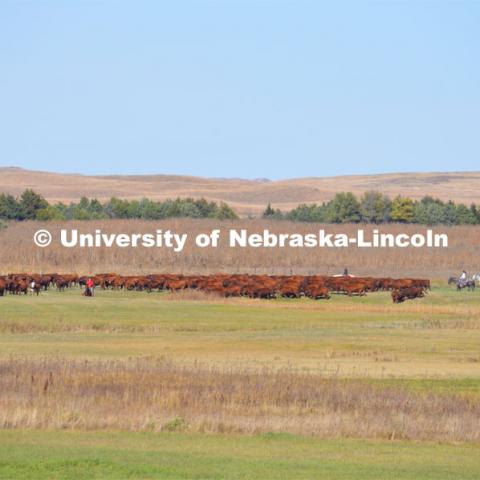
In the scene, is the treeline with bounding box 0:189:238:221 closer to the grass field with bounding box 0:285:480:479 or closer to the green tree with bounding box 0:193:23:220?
the green tree with bounding box 0:193:23:220

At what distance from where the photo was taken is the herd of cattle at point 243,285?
78000 millimetres

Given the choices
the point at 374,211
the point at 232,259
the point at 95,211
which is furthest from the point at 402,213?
the point at 232,259

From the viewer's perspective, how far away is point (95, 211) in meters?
162

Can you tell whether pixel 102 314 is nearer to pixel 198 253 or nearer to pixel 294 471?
pixel 294 471

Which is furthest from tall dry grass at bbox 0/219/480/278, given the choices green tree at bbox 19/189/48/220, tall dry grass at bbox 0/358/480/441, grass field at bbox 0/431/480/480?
grass field at bbox 0/431/480/480

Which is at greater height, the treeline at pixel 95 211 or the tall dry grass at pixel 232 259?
the treeline at pixel 95 211

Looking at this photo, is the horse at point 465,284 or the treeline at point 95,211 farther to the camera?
the treeline at point 95,211

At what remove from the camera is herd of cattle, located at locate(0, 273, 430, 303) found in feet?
256

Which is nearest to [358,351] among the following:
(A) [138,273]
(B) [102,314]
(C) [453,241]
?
(B) [102,314]

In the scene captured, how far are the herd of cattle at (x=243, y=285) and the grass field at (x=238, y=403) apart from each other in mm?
25400

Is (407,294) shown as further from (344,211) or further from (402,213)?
(402,213)

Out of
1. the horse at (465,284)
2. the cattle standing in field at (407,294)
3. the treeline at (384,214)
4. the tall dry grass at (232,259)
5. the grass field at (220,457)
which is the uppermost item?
the treeline at (384,214)

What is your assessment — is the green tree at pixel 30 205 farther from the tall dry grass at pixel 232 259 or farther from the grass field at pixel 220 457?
the grass field at pixel 220 457

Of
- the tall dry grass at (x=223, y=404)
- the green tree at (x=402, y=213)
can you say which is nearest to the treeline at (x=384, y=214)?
the green tree at (x=402, y=213)
